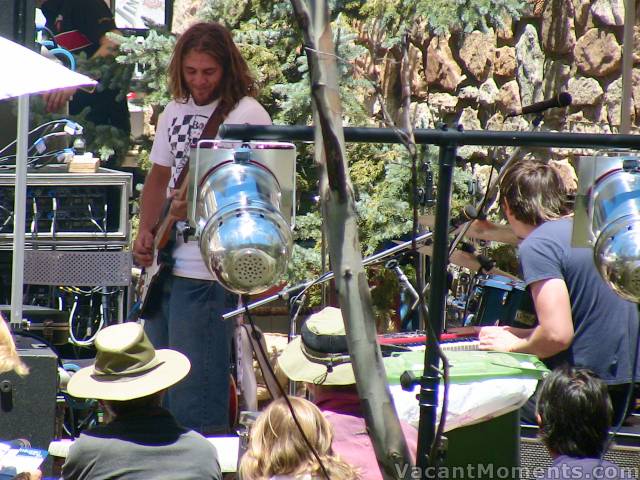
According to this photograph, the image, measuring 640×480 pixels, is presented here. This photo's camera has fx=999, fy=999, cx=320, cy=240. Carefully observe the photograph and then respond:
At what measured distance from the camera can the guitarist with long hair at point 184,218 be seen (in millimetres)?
3395

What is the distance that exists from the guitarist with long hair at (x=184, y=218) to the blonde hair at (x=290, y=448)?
3.87ft

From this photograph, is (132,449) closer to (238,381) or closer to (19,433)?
(19,433)

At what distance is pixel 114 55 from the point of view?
6840mm

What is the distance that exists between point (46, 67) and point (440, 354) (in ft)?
9.26

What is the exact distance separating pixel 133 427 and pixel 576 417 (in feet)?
3.61

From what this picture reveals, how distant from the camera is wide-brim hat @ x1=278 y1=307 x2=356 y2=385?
2.55 meters

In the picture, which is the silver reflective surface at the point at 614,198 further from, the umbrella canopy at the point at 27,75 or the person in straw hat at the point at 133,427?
the umbrella canopy at the point at 27,75

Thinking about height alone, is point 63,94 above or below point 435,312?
above

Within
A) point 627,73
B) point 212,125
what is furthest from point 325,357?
point 627,73

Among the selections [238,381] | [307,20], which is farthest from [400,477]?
[238,381]

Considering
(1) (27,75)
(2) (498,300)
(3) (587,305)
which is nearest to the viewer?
(3) (587,305)

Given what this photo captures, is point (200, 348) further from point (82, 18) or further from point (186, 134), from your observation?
point (82, 18)

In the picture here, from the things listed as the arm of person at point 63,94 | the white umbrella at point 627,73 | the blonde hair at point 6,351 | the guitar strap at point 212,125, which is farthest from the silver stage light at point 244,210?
the arm of person at point 63,94

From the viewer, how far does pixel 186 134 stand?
139 inches
